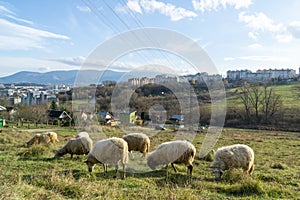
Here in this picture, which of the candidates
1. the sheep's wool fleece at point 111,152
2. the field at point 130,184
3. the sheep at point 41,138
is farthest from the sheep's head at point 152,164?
the sheep at point 41,138

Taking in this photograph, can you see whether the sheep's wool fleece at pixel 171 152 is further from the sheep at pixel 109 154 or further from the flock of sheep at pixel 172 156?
the sheep at pixel 109 154

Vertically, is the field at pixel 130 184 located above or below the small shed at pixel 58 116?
above

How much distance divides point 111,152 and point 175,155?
261cm

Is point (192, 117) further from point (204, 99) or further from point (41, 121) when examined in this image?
point (41, 121)

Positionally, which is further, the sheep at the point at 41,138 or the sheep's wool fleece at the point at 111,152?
the sheep at the point at 41,138

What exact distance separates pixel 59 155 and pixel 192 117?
34.8 m

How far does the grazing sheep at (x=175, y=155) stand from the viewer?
960 centimetres

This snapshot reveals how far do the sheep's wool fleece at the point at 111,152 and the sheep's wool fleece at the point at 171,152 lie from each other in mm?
1574

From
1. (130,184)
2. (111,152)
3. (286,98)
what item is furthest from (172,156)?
(286,98)

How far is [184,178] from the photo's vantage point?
344 inches

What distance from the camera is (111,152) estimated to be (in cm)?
909

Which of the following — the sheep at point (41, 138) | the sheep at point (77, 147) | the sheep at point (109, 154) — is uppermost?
the sheep at point (109, 154)

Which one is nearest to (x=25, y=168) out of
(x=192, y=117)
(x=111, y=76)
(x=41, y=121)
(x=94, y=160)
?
(x=94, y=160)

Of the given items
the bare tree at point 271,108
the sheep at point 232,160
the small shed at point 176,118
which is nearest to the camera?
the sheep at point 232,160
